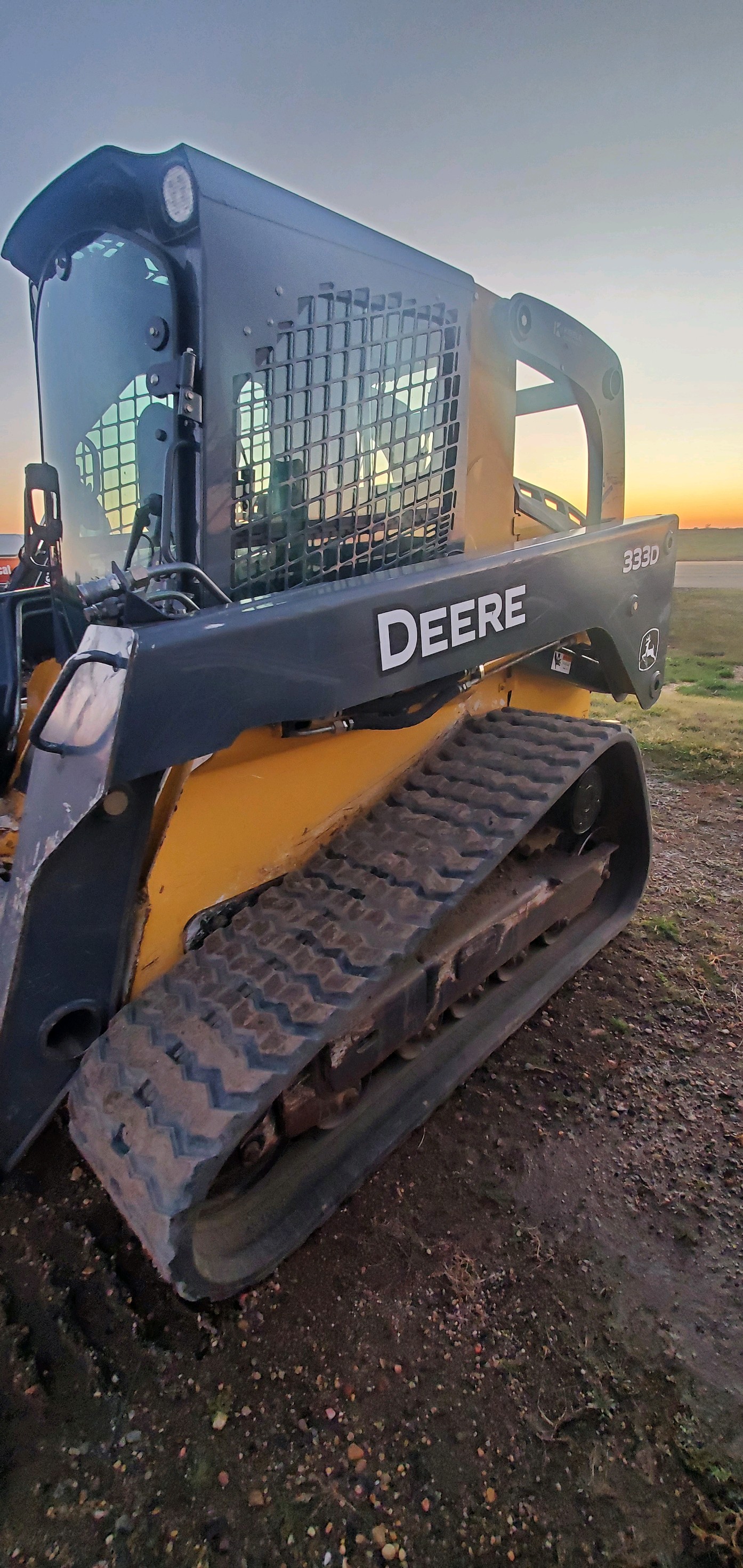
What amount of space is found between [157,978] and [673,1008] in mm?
1891

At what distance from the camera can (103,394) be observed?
6.84ft

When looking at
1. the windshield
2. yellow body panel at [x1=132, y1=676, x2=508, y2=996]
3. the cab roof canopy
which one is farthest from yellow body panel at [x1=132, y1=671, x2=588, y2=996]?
the cab roof canopy

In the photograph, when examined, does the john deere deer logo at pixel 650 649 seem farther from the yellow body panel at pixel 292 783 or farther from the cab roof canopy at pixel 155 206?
the cab roof canopy at pixel 155 206

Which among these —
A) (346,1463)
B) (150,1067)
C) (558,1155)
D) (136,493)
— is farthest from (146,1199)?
(136,493)

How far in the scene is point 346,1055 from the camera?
1763mm

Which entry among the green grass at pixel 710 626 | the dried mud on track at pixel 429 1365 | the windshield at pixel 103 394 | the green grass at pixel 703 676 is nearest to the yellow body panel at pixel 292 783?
the windshield at pixel 103 394

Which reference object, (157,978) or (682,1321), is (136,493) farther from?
(682,1321)

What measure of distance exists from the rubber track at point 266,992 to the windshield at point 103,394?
0.93 meters

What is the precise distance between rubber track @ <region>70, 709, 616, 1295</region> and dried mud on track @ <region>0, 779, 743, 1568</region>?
0.28 meters

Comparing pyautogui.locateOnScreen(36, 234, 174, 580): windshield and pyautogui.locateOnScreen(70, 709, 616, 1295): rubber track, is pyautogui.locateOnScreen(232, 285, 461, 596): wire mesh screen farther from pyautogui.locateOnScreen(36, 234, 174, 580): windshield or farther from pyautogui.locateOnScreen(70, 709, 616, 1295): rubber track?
pyautogui.locateOnScreen(70, 709, 616, 1295): rubber track

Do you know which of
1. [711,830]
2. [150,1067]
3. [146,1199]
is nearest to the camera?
[146,1199]

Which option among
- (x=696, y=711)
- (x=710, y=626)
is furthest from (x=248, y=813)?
(x=710, y=626)

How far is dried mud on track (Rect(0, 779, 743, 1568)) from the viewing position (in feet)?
4.42

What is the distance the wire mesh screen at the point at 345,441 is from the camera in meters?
1.69
